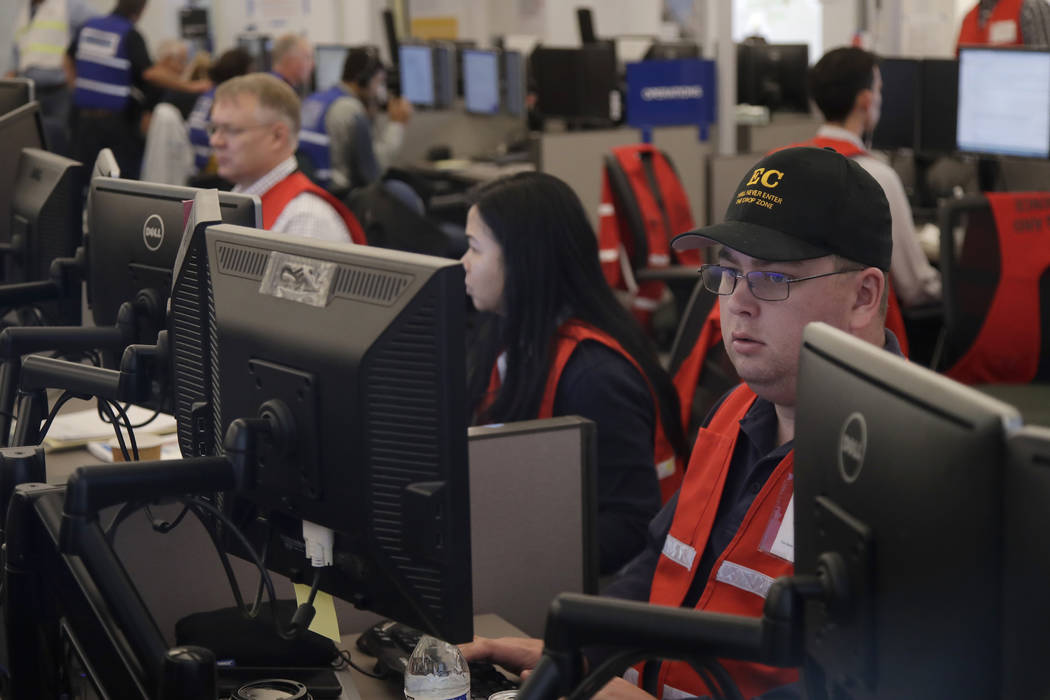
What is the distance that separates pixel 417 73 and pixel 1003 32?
3497 mm

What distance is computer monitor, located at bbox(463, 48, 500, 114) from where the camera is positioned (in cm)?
664

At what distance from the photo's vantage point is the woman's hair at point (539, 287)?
84.8 inches

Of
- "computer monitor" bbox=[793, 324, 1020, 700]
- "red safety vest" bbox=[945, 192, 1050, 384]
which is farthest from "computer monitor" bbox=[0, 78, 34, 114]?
"computer monitor" bbox=[793, 324, 1020, 700]

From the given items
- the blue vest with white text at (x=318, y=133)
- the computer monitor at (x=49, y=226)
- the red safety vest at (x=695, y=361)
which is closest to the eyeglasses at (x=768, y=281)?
the red safety vest at (x=695, y=361)

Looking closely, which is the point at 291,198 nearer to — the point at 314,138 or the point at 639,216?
the point at 639,216

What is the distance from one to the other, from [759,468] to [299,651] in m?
0.58

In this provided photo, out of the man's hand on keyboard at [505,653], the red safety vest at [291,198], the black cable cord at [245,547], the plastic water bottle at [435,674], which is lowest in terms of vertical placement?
the man's hand on keyboard at [505,653]

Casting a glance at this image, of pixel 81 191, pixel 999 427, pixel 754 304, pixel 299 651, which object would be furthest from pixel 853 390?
pixel 81 191

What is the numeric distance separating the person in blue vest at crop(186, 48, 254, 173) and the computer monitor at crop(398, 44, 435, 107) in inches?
38.1

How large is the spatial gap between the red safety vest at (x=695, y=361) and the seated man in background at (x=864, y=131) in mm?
1264

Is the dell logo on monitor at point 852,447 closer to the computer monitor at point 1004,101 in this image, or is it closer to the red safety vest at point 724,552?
the red safety vest at point 724,552

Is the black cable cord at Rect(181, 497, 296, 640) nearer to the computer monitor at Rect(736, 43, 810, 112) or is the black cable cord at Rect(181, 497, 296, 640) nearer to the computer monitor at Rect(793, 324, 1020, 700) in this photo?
the computer monitor at Rect(793, 324, 1020, 700)

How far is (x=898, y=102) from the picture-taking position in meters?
4.84

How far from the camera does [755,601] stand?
1.45 metres
